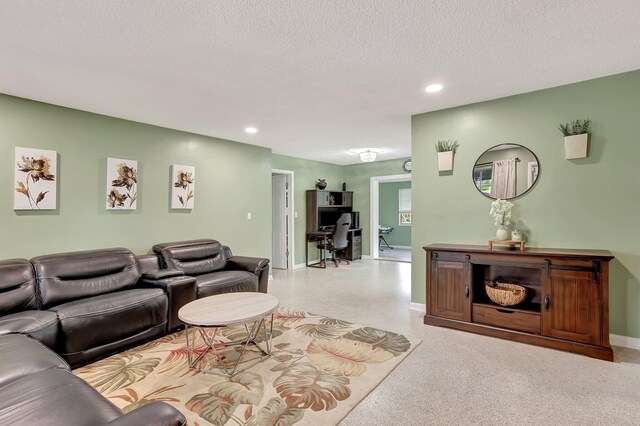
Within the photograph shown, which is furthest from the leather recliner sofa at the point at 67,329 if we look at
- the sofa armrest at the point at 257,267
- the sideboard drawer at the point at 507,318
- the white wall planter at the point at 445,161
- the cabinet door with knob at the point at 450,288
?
the white wall planter at the point at 445,161

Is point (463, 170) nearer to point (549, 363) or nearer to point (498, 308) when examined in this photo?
point (498, 308)

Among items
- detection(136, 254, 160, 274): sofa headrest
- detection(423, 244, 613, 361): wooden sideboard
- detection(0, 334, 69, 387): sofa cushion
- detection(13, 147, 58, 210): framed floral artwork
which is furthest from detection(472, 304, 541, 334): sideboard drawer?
detection(13, 147, 58, 210): framed floral artwork

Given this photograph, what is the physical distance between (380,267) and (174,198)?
14.4 ft

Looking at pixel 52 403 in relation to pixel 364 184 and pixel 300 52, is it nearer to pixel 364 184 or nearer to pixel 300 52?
pixel 300 52

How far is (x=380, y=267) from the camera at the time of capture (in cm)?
682

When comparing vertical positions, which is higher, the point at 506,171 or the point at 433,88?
the point at 433,88

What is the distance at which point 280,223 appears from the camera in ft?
22.5

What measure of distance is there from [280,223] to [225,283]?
316 cm

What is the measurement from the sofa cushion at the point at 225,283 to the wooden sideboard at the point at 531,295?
7.21 feet

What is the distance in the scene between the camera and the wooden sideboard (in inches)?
105

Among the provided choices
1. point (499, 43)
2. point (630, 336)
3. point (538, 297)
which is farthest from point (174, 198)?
point (630, 336)

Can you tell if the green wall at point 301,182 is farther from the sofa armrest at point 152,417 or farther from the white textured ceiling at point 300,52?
the sofa armrest at point 152,417

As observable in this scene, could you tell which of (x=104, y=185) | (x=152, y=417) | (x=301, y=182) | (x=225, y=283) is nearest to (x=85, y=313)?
(x=225, y=283)

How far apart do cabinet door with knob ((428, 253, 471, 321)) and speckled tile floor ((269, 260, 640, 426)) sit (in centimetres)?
20
